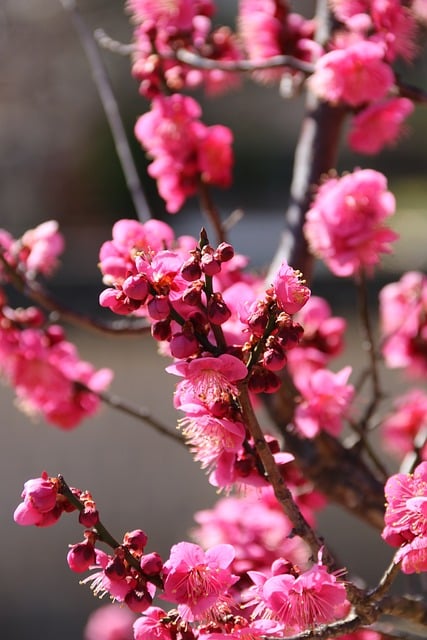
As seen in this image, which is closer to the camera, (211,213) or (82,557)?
(82,557)

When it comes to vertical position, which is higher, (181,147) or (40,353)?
(181,147)

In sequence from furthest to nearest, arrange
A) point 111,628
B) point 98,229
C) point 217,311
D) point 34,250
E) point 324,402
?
point 98,229
point 111,628
point 34,250
point 324,402
point 217,311

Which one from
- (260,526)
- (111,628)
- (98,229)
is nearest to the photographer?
(260,526)

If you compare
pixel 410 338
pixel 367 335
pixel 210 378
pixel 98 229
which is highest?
pixel 210 378

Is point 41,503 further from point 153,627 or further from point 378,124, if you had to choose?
point 378,124

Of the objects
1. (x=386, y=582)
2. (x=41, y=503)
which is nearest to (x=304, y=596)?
(x=386, y=582)

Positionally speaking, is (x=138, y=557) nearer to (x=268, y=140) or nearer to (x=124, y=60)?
(x=124, y=60)

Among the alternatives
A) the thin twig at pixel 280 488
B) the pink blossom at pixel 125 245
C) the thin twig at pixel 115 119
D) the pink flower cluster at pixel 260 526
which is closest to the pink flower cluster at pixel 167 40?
the thin twig at pixel 115 119
